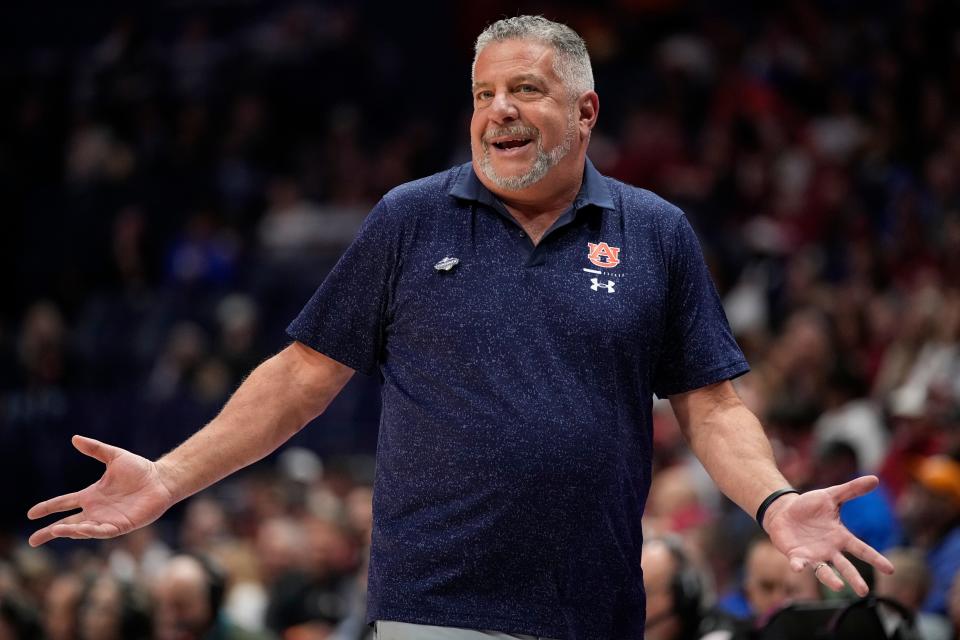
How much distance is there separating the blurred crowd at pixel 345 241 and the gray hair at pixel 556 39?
202 centimetres

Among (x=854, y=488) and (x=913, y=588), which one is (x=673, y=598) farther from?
(x=854, y=488)

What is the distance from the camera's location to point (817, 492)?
2.75m

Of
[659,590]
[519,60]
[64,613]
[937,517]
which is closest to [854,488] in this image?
[519,60]

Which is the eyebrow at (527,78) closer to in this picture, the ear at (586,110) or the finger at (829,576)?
the ear at (586,110)

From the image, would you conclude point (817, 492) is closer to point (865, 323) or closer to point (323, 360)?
point (323, 360)

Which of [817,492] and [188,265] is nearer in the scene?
[817,492]

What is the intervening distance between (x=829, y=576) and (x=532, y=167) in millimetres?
1007

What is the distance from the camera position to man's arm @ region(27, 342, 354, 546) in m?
2.95

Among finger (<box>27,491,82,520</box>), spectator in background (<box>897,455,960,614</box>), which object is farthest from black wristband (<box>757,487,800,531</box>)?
spectator in background (<box>897,455,960,614</box>)

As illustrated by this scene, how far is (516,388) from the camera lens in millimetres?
2887

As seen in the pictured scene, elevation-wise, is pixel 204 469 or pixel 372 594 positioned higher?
pixel 204 469

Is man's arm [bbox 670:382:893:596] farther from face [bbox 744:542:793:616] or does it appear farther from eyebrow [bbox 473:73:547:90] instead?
face [bbox 744:542:793:616]

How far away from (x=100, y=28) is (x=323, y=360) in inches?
482

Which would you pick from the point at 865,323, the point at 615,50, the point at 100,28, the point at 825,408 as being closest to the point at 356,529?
the point at 825,408
